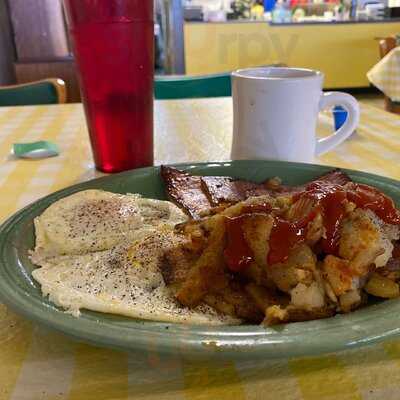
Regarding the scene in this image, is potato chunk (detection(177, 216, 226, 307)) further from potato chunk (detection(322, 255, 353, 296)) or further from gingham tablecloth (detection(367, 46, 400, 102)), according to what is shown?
gingham tablecloth (detection(367, 46, 400, 102))

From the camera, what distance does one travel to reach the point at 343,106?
3.13 ft

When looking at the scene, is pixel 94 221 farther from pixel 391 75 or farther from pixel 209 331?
pixel 391 75

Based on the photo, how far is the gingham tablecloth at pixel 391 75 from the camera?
355 centimetres

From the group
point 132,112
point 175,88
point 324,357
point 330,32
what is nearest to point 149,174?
point 132,112

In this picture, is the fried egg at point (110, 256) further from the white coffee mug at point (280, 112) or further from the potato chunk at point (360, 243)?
the white coffee mug at point (280, 112)

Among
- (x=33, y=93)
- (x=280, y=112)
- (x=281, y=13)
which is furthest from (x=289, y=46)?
(x=280, y=112)

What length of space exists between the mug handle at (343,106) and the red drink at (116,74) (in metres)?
0.37

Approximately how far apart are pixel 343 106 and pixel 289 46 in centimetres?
476

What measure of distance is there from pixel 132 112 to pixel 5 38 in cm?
358

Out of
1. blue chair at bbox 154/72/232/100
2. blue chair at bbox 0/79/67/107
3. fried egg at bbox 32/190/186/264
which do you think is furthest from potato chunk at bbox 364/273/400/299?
blue chair at bbox 0/79/67/107

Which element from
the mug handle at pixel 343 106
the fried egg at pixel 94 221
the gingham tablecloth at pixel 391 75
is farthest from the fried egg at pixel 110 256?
the gingham tablecloth at pixel 391 75

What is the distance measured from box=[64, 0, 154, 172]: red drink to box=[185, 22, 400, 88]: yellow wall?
176 inches

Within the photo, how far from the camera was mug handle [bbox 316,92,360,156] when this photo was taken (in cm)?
92

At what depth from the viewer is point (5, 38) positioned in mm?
3928
